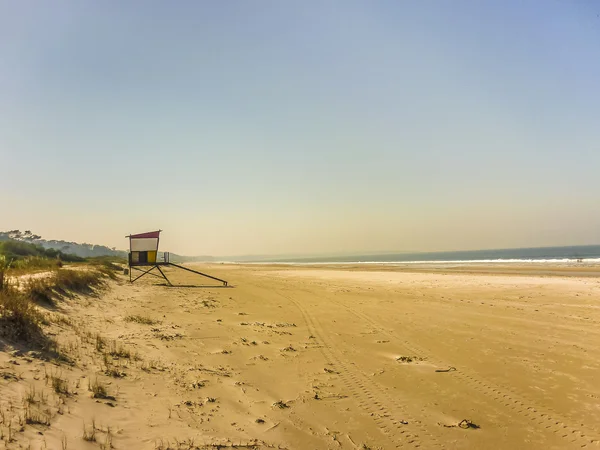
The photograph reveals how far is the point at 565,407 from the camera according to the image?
21.0 ft

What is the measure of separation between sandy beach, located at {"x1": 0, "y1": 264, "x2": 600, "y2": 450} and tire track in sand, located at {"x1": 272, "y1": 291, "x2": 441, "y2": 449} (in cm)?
3

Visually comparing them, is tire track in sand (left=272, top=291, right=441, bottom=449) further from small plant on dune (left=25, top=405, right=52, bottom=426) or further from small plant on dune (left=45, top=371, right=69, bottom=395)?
small plant on dune (left=45, top=371, right=69, bottom=395)

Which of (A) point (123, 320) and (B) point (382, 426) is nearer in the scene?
(B) point (382, 426)

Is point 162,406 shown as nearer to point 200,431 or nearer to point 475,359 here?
point 200,431

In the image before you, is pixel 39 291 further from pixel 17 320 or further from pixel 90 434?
pixel 90 434

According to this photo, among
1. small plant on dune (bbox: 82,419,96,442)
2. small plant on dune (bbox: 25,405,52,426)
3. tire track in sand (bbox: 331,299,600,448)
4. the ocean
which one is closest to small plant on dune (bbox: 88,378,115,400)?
small plant on dune (bbox: 25,405,52,426)

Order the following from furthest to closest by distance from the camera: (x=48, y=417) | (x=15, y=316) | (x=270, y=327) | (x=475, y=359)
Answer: (x=270, y=327), (x=475, y=359), (x=15, y=316), (x=48, y=417)

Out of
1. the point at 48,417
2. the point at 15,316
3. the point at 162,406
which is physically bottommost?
the point at 162,406

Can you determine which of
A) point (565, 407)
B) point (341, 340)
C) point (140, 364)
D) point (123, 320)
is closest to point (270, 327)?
point (341, 340)

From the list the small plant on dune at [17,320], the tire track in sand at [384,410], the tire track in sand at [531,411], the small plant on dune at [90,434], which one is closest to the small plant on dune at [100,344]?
the small plant on dune at [17,320]

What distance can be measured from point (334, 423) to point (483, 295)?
16626 mm

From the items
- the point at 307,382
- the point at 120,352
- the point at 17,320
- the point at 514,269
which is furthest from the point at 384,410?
the point at 514,269

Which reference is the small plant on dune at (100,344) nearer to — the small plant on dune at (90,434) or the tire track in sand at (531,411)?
the small plant on dune at (90,434)

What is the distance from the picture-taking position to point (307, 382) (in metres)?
7.30
